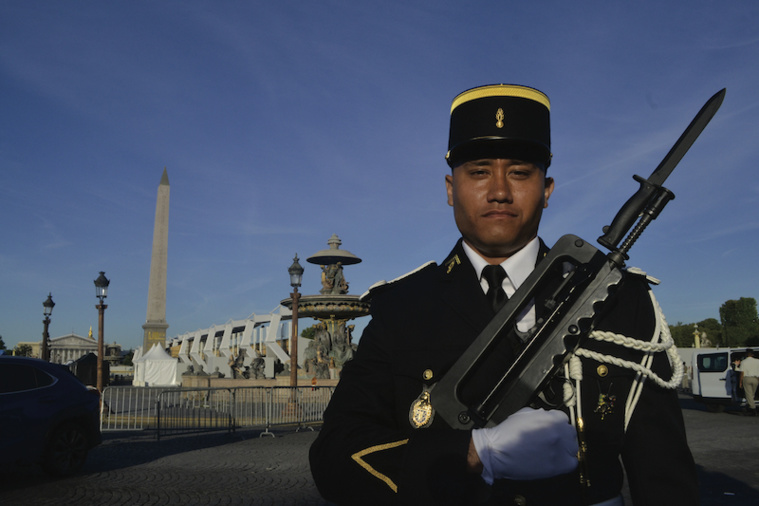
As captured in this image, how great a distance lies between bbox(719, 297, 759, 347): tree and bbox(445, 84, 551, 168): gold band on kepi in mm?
63117

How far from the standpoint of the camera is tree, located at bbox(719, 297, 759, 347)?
190 feet

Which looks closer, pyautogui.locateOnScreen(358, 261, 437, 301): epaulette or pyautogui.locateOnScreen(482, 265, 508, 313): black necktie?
pyautogui.locateOnScreen(482, 265, 508, 313): black necktie

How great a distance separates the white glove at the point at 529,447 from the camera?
5.30 feet

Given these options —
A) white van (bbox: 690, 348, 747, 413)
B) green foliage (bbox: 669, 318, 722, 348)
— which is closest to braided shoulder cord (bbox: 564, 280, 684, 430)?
white van (bbox: 690, 348, 747, 413)

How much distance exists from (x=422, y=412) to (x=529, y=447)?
1.44 ft

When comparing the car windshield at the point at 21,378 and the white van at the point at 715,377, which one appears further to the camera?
the white van at the point at 715,377

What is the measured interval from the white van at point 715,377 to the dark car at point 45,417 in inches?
713

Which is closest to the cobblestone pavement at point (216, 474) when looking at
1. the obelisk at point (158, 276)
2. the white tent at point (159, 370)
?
the white tent at point (159, 370)

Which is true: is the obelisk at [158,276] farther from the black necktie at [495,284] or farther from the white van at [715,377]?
the black necktie at [495,284]

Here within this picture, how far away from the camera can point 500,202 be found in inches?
86.9

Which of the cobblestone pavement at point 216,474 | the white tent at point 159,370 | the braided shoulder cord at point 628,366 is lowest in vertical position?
the cobblestone pavement at point 216,474

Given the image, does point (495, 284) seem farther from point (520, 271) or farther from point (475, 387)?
point (475, 387)

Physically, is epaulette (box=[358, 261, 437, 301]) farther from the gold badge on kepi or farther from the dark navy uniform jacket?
the gold badge on kepi

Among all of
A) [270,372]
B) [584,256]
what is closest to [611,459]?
[584,256]
